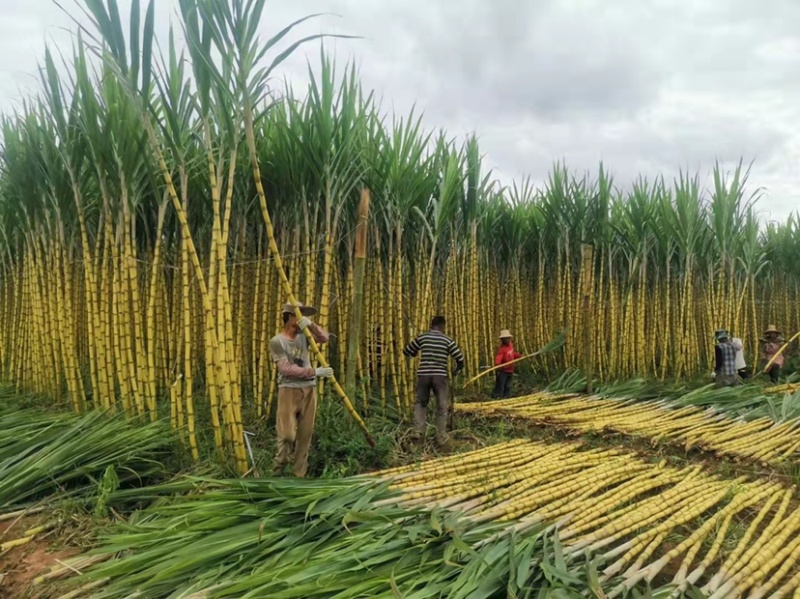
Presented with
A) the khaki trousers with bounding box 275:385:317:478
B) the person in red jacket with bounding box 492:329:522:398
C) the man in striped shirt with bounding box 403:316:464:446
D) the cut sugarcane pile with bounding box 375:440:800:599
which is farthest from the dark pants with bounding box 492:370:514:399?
the khaki trousers with bounding box 275:385:317:478

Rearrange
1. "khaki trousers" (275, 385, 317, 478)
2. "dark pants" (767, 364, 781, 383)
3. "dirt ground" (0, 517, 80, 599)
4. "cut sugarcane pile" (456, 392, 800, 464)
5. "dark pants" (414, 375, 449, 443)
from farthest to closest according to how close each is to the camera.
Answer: "dark pants" (767, 364, 781, 383), "dark pants" (414, 375, 449, 443), "cut sugarcane pile" (456, 392, 800, 464), "khaki trousers" (275, 385, 317, 478), "dirt ground" (0, 517, 80, 599)

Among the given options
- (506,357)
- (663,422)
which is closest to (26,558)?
(663,422)

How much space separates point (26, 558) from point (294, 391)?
154 centimetres

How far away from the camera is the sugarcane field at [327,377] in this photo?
2.28 metres

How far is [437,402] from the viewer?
4.35 m

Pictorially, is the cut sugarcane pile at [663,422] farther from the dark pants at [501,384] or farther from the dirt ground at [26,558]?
the dirt ground at [26,558]

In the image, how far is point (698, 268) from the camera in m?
7.79

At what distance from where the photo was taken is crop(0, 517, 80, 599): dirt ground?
7.45 feet

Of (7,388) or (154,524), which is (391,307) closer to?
(154,524)

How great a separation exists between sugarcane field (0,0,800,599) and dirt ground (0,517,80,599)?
0.04 feet

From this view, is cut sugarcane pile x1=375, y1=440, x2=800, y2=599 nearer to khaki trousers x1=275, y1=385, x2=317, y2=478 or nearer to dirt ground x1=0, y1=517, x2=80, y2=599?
khaki trousers x1=275, y1=385, x2=317, y2=478

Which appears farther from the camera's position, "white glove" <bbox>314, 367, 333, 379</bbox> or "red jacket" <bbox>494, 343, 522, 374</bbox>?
"red jacket" <bbox>494, 343, 522, 374</bbox>

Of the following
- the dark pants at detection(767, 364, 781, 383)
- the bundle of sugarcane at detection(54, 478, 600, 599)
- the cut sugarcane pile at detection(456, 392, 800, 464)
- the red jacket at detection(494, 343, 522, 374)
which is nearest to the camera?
the bundle of sugarcane at detection(54, 478, 600, 599)

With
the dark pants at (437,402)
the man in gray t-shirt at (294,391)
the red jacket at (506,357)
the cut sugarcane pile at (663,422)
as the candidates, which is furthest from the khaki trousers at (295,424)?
the red jacket at (506,357)
